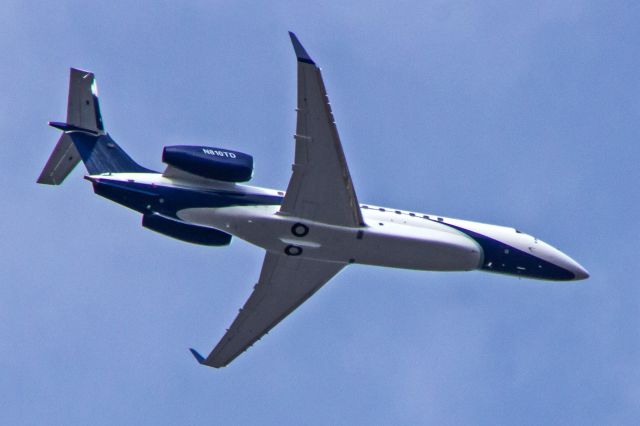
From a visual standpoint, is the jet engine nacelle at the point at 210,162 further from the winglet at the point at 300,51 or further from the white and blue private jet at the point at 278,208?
the winglet at the point at 300,51

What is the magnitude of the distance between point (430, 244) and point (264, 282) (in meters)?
6.16

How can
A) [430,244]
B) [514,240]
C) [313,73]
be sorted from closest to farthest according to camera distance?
[313,73] < [430,244] < [514,240]

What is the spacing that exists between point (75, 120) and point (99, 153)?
4.61ft

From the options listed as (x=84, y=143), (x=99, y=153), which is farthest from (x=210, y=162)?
(x=84, y=143)

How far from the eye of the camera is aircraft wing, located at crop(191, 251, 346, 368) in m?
40.0

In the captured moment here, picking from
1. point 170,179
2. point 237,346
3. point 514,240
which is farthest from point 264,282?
point 514,240

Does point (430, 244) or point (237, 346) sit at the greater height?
point (430, 244)

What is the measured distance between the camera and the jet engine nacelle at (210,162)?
36.5m

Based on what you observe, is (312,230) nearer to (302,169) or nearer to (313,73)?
(302,169)

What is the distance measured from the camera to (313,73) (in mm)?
32938

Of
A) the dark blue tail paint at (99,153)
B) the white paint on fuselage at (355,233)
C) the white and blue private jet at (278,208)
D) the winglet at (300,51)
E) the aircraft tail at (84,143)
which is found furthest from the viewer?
the aircraft tail at (84,143)

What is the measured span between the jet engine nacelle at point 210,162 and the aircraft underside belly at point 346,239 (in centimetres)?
116

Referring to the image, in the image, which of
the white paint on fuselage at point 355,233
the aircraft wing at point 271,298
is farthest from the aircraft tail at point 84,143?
the aircraft wing at point 271,298

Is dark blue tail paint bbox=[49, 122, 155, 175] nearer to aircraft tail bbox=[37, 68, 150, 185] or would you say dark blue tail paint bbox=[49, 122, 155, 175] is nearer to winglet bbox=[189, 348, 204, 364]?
aircraft tail bbox=[37, 68, 150, 185]
